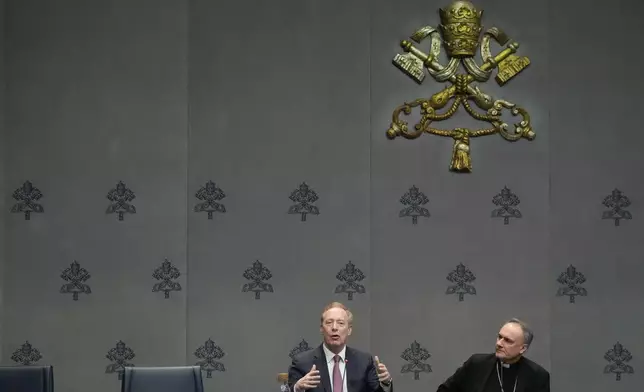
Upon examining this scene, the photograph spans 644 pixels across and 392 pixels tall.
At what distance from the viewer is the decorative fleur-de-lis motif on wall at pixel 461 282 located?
21.5ft

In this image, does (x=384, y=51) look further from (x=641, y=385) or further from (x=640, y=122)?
(x=641, y=385)

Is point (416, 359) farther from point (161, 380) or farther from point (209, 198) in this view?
point (161, 380)

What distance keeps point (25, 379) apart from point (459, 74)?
347 cm

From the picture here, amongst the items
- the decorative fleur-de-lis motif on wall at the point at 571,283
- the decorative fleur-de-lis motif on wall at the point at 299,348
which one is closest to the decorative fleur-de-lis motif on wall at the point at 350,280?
the decorative fleur-de-lis motif on wall at the point at 299,348

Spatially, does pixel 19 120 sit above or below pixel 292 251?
above

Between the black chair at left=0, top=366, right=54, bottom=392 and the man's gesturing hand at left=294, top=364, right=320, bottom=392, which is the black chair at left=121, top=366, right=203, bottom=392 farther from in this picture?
the man's gesturing hand at left=294, top=364, right=320, bottom=392

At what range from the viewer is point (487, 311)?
6.55 metres

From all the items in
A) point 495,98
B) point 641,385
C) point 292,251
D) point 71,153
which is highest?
point 495,98

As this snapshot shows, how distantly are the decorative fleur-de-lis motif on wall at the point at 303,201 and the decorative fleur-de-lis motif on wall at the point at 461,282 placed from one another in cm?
105

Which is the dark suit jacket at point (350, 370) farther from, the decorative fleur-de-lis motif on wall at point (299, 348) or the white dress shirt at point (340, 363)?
the decorative fleur-de-lis motif on wall at point (299, 348)

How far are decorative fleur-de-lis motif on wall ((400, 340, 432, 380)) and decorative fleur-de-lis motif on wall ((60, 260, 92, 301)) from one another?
2159 mm

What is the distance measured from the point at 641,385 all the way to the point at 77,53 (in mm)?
4412

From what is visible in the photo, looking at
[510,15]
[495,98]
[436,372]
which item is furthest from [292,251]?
[510,15]

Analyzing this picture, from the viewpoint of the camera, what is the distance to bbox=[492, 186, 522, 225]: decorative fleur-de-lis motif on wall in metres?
6.61
